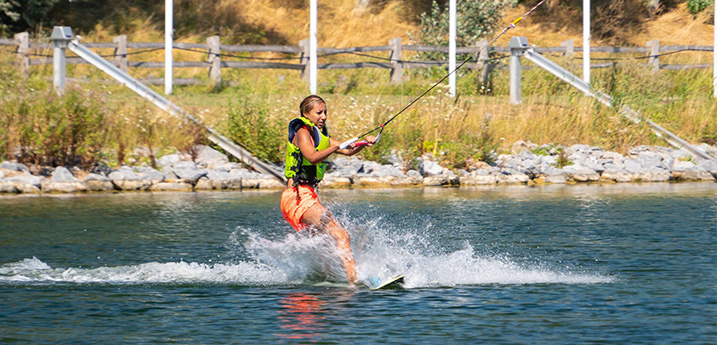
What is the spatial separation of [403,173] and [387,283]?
33.9ft

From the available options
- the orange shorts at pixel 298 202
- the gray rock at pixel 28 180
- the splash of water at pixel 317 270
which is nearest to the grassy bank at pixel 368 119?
the gray rock at pixel 28 180

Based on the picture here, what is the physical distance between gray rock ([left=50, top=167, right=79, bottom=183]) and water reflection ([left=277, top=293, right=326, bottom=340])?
31.6 ft

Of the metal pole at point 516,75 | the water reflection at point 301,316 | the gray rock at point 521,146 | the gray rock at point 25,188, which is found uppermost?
the metal pole at point 516,75

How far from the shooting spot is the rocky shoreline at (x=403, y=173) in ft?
59.3

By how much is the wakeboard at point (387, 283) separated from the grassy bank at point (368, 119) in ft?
33.7

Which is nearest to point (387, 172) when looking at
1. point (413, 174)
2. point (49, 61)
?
point (413, 174)

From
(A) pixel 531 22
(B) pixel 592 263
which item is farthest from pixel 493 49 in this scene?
(B) pixel 592 263

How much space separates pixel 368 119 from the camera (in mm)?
20547

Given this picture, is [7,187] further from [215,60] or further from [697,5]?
[697,5]

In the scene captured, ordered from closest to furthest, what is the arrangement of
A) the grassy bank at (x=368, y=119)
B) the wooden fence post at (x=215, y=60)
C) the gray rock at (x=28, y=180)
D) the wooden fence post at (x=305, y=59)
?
the gray rock at (x=28, y=180) < the grassy bank at (x=368, y=119) < the wooden fence post at (x=215, y=60) < the wooden fence post at (x=305, y=59)

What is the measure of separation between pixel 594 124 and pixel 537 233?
9825mm

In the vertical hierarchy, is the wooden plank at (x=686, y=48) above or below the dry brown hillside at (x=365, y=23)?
below

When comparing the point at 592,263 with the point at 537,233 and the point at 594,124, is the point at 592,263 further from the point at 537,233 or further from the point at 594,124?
the point at 594,124

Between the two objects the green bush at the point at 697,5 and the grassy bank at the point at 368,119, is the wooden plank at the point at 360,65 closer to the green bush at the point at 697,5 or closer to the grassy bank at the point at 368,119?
the grassy bank at the point at 368,119
